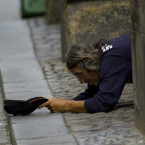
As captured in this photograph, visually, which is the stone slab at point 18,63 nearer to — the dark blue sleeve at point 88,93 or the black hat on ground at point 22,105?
the dark blue sleeve at point 88,93

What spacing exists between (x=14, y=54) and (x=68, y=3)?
1880 millimetres

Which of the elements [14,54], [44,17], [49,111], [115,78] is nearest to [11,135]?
[49,111]

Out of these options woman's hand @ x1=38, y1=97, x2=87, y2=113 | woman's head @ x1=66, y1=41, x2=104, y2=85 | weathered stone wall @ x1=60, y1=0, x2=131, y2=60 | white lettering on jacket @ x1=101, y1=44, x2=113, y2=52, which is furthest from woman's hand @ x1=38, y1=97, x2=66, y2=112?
weathered stone wall @ x1=60, y1=0, x2=131, y2=60

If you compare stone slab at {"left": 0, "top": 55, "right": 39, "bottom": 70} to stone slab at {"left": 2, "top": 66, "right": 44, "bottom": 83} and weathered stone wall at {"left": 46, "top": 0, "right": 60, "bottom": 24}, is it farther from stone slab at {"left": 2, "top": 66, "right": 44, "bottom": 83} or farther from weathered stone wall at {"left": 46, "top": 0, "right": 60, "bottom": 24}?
weathered stone wall at {"left": 46, "top": 0, "right": 60, "bottom": 24}

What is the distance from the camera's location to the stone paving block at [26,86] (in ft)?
25.0

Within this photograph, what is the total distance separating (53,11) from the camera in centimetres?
1357

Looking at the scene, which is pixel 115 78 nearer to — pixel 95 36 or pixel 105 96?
pixel 105 96

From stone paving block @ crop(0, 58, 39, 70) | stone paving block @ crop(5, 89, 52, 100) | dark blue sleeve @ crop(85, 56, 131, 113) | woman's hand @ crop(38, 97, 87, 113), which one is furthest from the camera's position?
stone paving block @ crop(0, 58, 39, 70)

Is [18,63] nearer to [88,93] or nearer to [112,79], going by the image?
[88,93]

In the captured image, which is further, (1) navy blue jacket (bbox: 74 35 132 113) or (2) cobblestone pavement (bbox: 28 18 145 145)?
(1) navy blue jacket (bbox: 74 35 132 113)

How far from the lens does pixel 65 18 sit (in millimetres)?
8961

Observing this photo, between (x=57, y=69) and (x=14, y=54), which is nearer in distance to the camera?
(x=57, y=69)

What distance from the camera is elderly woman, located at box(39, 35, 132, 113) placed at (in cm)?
584

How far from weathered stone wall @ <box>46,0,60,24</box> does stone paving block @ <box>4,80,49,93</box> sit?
18.2ft
